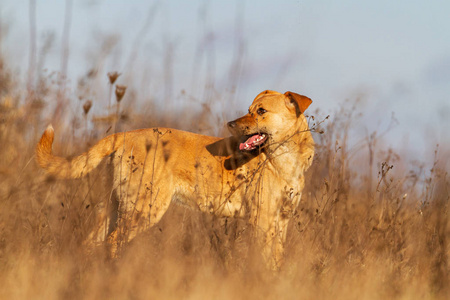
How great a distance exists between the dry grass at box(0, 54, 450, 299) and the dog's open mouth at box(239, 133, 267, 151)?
0.90m

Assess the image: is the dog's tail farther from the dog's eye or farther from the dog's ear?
the dog's ear

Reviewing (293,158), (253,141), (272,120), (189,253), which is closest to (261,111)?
(272,120)

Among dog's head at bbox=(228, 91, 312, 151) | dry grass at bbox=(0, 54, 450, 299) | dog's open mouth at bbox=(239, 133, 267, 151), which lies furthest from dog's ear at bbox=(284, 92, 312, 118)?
dry grass at bbox=(0, 54, 450, 299)

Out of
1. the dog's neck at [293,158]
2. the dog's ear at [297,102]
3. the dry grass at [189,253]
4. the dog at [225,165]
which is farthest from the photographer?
the dog's neck at [293,158]

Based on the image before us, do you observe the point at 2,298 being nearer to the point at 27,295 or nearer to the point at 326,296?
the point at 27,295

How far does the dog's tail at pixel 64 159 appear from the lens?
149 inches

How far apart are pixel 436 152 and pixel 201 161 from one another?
2167 mm

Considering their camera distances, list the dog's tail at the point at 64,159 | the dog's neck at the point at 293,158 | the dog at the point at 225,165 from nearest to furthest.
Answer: the dog's tail at the point at 64,159 < the dog at the point at 225,165 < the dog's neck at the point at 293,158

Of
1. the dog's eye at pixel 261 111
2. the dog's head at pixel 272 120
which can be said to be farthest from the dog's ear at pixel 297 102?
the dog's eye at pixel 261 111

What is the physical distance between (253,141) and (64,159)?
5.73 feet

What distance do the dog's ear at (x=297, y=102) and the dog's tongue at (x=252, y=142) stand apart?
0.43 metres

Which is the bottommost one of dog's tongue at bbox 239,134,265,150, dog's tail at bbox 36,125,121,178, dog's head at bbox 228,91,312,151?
dog's tail at bbox 36,125,121,178

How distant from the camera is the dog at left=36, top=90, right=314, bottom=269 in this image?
14.6ft

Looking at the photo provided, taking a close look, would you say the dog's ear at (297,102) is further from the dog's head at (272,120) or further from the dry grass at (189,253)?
the dry grass at (189,253)
